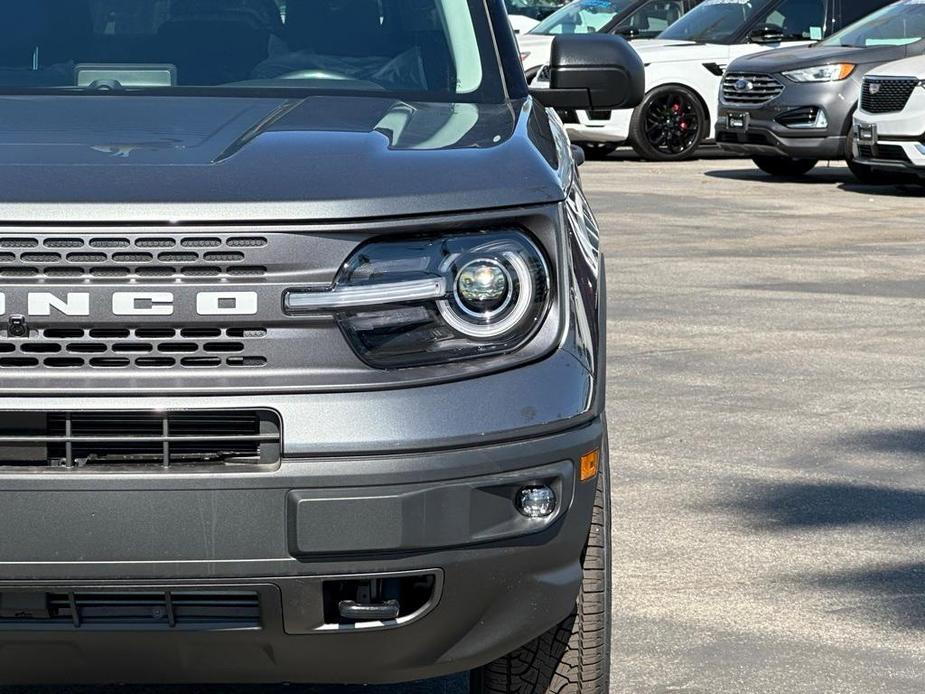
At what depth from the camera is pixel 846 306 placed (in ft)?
30.2

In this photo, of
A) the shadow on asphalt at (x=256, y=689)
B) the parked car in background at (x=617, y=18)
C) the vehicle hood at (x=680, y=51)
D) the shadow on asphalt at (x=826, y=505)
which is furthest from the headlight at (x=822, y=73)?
the shadow on asphalt at (x=256, y=689)

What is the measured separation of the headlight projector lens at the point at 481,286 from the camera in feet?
9.43

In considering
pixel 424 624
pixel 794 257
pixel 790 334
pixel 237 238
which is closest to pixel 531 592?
pixel 424 624

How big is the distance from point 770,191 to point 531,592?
12960 mm

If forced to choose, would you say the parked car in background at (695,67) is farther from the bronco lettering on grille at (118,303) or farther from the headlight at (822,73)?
the bronco lettering on grille at (118,303)

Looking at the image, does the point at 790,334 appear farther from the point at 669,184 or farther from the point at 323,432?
the point at 669,184

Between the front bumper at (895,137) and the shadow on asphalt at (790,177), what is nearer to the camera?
the front bumper at (895,137)

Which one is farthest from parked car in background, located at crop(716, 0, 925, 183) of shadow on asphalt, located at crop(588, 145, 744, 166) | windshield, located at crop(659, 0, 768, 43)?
shadow on asphalt, located at crop(588, 145, 744, 166)

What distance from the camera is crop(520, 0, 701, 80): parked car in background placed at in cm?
2008

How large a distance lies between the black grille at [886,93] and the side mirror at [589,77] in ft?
33.1

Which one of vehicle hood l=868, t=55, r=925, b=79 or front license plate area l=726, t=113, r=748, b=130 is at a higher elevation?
vehicle hood l=868, t=55, r=925, b=79

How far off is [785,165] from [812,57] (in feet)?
4.16

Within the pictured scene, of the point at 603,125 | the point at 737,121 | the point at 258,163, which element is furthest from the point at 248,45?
the point at 603,125

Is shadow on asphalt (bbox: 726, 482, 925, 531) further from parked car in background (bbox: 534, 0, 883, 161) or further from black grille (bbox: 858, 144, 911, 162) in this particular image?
parked car in background (bbox: 534, 0, 883, 161)
